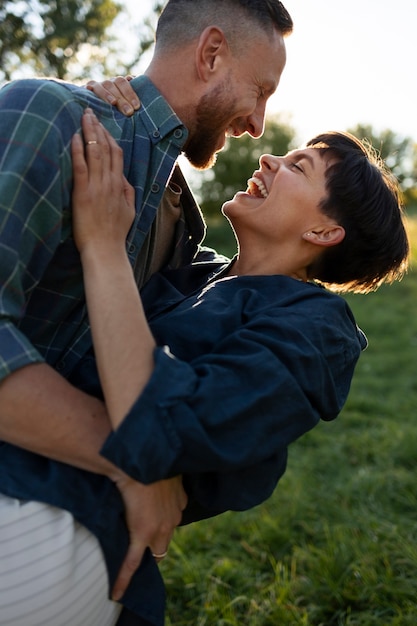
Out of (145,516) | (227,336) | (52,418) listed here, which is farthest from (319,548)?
(52,418)

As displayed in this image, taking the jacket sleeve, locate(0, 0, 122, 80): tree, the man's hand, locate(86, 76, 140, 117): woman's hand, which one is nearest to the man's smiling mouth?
locate(86, 76, 140, 117): woman's hand

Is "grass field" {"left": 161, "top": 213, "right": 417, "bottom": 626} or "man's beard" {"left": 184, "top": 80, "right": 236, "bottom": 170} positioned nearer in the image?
"man's beard" {"left": 184, "top": 80, "right": 236, "bottom": 170}

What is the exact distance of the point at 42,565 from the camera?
1790 millimetres

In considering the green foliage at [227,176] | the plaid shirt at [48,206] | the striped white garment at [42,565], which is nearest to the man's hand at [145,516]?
the striped white garment at [42,565]

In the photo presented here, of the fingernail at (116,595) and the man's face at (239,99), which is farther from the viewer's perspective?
the man's face at (239,99)

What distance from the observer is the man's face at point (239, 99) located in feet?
7.97

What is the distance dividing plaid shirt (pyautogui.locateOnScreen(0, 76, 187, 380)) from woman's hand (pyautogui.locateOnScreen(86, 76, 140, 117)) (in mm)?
34

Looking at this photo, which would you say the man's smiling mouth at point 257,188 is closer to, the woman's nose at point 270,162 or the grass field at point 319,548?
the woman's nose at point 270,162

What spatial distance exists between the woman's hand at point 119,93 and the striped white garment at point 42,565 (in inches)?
44.6

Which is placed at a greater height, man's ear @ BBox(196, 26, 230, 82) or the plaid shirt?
man's ear @ BBox(196, 26, 230, 82)

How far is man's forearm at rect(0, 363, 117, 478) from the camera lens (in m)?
1.71

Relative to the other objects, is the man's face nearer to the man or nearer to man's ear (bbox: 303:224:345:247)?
the man

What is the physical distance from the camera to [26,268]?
1819 mm

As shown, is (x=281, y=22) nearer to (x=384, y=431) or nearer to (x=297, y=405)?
(x=297, y=405)
